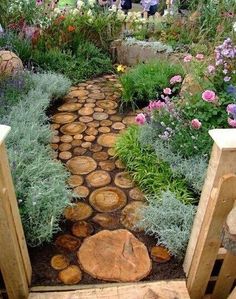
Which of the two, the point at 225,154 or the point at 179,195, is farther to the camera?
the point at 179,195

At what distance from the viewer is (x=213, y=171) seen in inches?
53.9

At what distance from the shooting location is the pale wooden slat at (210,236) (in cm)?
136

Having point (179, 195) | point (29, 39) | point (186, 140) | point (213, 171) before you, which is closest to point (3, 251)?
point (213, 171)

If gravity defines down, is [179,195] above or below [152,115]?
below

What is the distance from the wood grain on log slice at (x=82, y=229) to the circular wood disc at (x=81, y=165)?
1.88 ft

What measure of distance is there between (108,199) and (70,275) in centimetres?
68

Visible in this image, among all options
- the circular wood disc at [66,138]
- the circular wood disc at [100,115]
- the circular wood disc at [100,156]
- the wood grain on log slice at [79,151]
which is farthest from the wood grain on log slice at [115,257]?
the circular wood disc at [100,115]

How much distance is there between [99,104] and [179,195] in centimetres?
179

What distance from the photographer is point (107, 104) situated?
3754 mm

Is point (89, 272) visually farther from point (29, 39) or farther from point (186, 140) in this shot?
point (29, 39)

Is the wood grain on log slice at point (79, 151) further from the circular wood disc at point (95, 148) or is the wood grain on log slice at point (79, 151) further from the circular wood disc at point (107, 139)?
the circular wood disc at point (107, 139)

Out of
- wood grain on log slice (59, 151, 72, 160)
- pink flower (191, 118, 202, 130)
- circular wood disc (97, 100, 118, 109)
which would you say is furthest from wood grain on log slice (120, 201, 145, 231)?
circular wood disc (97, 100, 118, 109)

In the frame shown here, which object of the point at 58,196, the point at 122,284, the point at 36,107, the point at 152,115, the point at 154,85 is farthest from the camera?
the point at 154,85

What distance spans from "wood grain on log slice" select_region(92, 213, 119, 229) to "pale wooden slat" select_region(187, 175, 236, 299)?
24.6 inches
